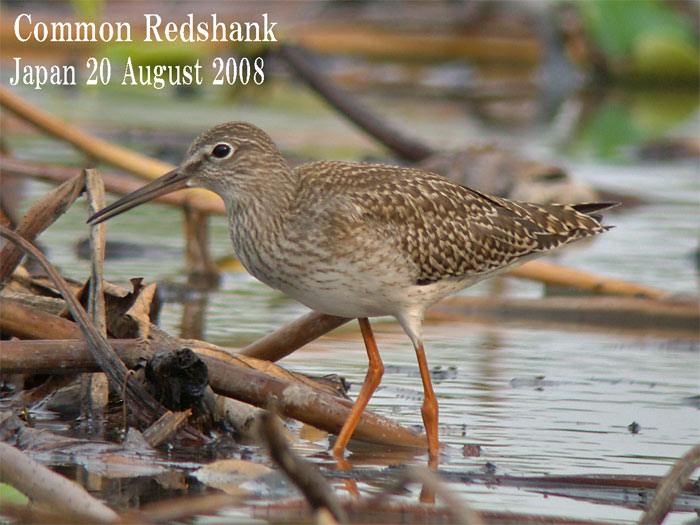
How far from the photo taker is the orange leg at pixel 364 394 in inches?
238

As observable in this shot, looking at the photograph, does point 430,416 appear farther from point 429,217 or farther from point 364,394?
point 429,217

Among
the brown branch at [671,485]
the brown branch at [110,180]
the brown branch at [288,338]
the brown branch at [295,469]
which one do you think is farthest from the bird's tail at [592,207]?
the brown branch at [295,469]

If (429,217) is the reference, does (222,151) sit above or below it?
above

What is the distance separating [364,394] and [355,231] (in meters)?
0.81

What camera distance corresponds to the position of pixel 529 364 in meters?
7.91

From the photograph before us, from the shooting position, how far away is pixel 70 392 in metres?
6.39

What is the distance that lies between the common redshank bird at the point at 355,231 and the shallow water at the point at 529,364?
1.59ft

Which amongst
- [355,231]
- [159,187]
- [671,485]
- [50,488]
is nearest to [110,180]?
[159,187]

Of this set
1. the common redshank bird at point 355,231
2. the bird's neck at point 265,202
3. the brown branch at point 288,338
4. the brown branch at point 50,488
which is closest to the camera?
the brown branch at point 50,488

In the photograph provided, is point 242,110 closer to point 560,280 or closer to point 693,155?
point 693,155

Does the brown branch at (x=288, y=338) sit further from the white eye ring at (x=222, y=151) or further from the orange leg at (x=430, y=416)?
the white eye ring at (x=222, y=151)

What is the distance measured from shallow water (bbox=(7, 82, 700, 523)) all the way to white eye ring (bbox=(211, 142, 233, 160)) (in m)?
1.36

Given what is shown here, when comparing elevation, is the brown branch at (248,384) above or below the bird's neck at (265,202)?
below

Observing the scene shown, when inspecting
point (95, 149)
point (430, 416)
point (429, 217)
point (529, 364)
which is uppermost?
point (95, 149)
